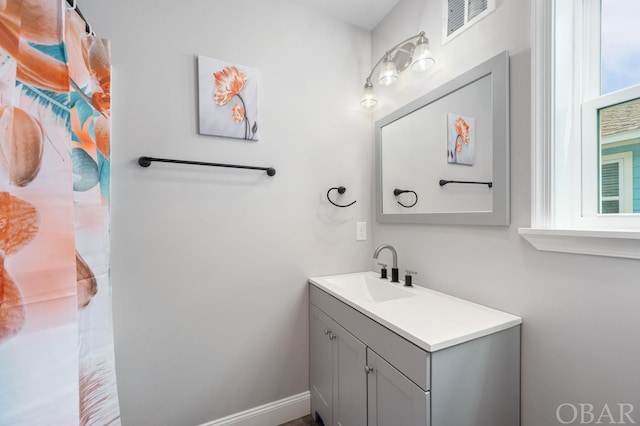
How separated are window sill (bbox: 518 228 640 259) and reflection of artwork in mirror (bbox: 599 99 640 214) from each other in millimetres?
167

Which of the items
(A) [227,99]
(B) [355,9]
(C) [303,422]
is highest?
(B) [355,9]

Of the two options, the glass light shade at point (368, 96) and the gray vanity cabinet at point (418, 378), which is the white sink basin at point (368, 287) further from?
the glass light shade at point (368, 96)

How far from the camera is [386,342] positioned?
0.95m

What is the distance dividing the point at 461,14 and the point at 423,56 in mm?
219

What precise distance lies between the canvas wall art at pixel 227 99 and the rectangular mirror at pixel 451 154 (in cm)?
84

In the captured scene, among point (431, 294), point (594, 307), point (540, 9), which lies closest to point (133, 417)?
point (431, 294)

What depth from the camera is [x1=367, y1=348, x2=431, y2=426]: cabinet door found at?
0.80m

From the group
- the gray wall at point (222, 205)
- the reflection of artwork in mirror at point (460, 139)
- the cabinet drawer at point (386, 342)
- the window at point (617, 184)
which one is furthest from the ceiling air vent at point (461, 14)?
the cabinet drawer at point (386, 342)

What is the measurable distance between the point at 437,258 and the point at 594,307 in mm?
598

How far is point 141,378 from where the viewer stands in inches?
48.9

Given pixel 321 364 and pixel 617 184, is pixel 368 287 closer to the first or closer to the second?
pixel 321 364

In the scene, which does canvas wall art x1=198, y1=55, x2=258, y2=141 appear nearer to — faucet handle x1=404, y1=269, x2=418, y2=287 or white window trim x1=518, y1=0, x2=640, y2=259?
faucet handle x1=404, y1=269, x2=418, y2=287

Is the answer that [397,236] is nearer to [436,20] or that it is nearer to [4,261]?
[436,20]

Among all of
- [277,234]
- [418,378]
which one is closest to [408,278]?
[418,378]
